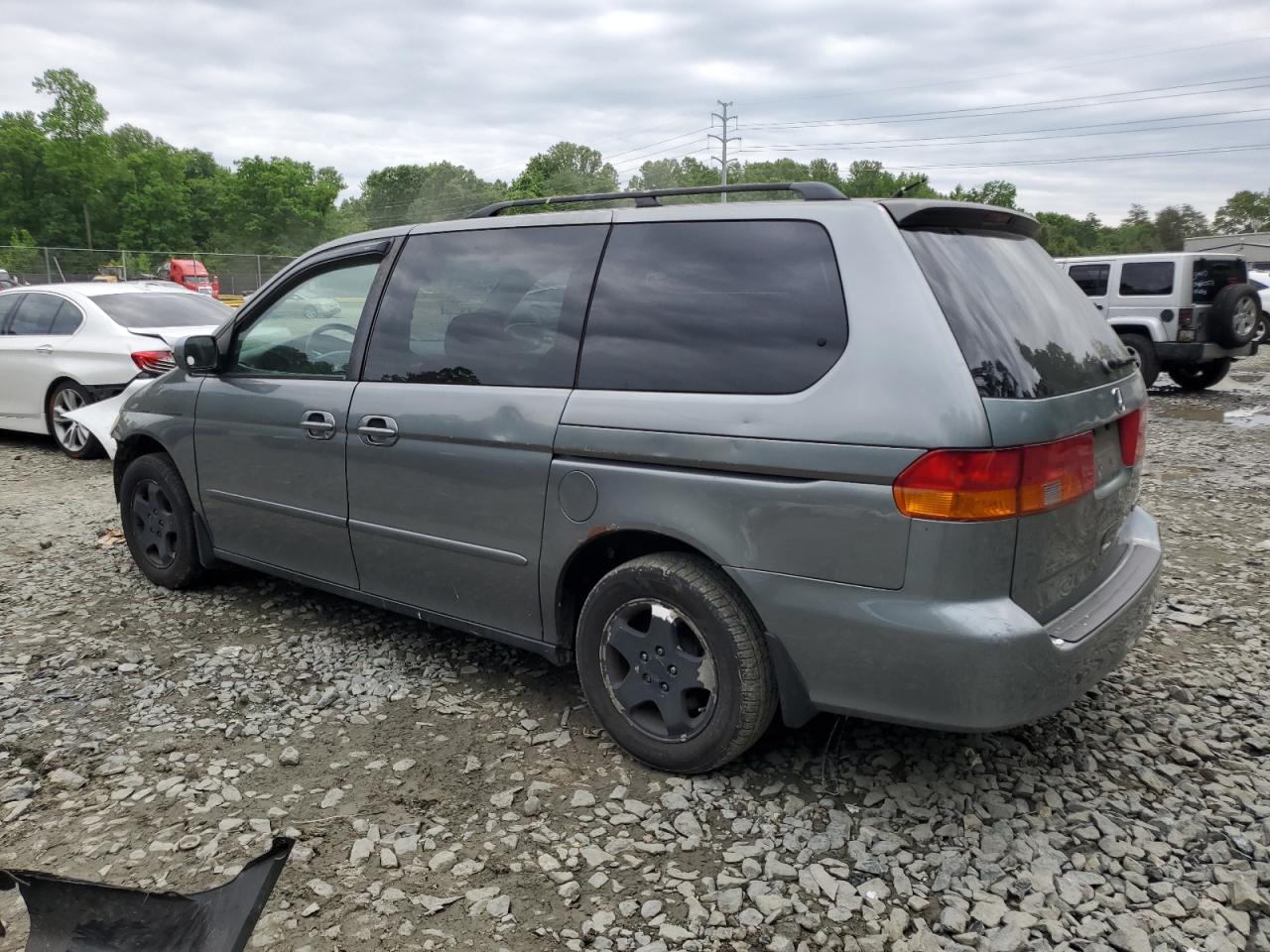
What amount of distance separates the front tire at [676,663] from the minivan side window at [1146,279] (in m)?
12.7

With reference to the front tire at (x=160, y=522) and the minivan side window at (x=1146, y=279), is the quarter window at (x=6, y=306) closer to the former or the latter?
the front tire at (x=160, y=522)

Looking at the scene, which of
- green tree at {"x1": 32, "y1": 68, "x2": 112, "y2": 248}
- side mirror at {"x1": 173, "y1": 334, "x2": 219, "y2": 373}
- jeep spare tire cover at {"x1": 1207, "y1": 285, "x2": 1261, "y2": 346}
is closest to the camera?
side mirror at {"x1": 173, "y1": 334, "x2": 219, "y2": 373}

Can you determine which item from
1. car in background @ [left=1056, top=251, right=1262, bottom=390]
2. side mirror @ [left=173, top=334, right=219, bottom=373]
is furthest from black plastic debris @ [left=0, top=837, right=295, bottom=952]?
car in background @ [left=1056, top=251, right=1262, bottom=390]

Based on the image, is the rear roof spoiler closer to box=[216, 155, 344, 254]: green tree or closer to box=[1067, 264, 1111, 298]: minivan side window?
box=[1067, 264, 1111, 298]: minivan side window

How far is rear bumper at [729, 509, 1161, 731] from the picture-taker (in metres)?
2.40

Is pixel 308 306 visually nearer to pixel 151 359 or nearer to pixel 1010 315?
pixel 1010 315

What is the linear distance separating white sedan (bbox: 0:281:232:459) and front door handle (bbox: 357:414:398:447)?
515 centimetres

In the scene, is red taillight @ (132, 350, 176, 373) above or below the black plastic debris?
above

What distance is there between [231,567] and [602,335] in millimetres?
2811

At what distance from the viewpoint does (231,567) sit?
191 inches

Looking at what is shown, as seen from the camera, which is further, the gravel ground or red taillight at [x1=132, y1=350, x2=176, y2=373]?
red taillight at [x1=132, y1=350, x2=176, y2=373]

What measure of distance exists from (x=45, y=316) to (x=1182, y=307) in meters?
13.6

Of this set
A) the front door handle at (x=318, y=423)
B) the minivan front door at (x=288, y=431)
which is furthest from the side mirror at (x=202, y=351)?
the front door handle at (x=318, y=423)

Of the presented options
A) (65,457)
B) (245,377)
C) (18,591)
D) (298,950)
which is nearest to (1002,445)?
(298,950)
